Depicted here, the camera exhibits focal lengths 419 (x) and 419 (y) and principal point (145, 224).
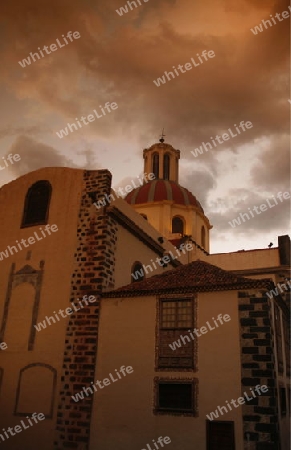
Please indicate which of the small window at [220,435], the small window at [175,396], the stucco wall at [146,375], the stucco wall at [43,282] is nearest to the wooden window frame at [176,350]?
the stucco wall at [146,375]

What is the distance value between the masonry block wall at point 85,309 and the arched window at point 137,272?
1779mm

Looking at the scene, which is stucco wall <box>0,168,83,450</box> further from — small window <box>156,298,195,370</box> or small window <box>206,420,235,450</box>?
small window <box>206,420,235,450</box>

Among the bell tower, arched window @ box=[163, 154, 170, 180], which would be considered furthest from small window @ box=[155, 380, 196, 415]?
arched window @ box=[163, 154, 170, 180]

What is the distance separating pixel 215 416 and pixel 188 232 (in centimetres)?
1816

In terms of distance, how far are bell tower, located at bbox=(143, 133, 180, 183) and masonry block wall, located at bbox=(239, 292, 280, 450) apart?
22117mm

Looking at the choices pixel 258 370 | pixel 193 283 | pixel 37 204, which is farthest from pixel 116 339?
pixel 37 204

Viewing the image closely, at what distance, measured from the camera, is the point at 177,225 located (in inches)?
1136

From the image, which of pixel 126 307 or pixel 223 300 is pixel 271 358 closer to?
pixel 223 300

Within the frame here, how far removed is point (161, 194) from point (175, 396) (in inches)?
747

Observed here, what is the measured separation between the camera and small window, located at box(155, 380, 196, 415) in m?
11.5

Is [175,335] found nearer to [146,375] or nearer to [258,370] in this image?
[146,375]

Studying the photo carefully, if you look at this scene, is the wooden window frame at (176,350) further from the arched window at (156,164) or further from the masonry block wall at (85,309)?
the arched window at (156,164)

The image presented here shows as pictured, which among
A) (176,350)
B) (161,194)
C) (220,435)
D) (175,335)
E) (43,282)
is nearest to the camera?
(220,435)

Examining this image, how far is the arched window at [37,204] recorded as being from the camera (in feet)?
52.0
